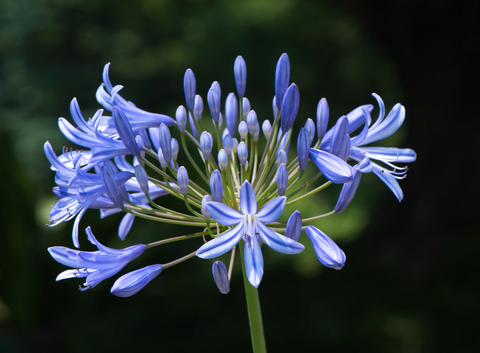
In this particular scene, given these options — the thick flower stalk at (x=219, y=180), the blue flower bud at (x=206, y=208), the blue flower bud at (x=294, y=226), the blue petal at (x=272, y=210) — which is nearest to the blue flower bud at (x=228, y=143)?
the thick flower stalk at (x=219, y=180)

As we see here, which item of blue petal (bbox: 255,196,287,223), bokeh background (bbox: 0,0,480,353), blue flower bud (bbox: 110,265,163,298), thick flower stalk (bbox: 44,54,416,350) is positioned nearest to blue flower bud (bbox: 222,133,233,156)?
thick flower stalk (bbox: 44,54,416,350)

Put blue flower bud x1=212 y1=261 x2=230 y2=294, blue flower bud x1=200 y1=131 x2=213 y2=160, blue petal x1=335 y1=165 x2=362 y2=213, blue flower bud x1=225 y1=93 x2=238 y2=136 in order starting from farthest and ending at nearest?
blue flower bud x1=225 y1=93 x2=238 y2=136 → blue flower bud x1=200 y1=131 x2=213 y2=160 → blue petal x1=335 y1=165 x2=362 y2=213 → blue flower bud x1=212 y1=261 x2=230 y2=294

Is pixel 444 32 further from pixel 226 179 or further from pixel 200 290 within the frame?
pixel 226 179

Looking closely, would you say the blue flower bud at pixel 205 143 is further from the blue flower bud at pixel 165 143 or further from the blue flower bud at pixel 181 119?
the blue flower bud at pixel 181 119

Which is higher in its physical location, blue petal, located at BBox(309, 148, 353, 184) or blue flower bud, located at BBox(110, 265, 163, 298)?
blue petal, located at BBox(309, 148, 353, 184)

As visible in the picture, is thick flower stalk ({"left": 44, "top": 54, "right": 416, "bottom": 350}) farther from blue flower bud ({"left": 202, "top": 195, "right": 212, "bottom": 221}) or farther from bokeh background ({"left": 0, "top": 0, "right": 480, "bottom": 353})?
bokeh background ({"left": 0, "top": 0, "right": 480, "bottom": 353})

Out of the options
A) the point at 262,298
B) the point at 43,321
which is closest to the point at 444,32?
the point at 262,298

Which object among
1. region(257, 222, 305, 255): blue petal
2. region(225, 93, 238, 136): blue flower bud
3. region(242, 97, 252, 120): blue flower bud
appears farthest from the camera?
region(225, 93, 238, 136): blue flower bud
